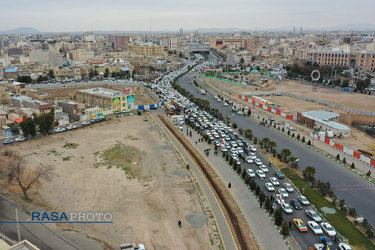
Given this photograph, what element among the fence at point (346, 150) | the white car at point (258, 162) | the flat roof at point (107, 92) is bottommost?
the white car at point (258, 162)

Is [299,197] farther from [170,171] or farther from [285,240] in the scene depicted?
[170,171]

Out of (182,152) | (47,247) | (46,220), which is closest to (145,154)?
(182,152)

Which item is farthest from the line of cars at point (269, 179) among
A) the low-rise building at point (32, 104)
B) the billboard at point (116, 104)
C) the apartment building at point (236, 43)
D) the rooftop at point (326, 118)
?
the apartment building at point (236, 43)

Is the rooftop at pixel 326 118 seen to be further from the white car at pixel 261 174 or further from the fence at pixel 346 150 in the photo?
the white car at pixel 261 174

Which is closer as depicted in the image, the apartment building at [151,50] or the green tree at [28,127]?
the green tree at [28,127]

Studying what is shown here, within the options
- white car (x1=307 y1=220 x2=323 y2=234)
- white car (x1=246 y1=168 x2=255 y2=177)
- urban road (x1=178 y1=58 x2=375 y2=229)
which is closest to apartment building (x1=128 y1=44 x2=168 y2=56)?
urban road (x1=178 y1=58 x2=375 y2=229)
